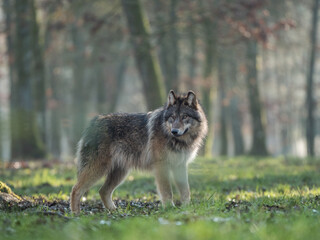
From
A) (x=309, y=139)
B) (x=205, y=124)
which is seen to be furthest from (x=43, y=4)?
(x=309, y=139)

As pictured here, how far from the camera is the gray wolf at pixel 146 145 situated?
7996 millimetres

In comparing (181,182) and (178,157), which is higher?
(178,157)

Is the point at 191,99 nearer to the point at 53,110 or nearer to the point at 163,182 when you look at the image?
the point at 163,182

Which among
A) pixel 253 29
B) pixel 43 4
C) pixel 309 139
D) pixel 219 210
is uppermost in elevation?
pixel 43 4

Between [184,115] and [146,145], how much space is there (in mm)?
912

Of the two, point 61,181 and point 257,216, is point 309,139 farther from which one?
point 257,216

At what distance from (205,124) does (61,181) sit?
503 cm

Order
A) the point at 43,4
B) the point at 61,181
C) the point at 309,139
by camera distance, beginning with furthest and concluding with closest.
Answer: the point at 309,139 < the point at 43,4 < the point at 61,181

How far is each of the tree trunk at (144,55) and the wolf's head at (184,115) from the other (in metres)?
7.29

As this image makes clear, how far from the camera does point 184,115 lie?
26.7ft

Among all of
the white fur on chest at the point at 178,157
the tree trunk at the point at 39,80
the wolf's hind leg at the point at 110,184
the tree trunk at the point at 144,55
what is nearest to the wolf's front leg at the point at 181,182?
the white fur on chest at the point at 178,157

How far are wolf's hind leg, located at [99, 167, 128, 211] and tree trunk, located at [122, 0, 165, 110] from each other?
7.16 m

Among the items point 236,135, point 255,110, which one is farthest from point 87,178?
point 236,135

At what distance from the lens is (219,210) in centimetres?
623
